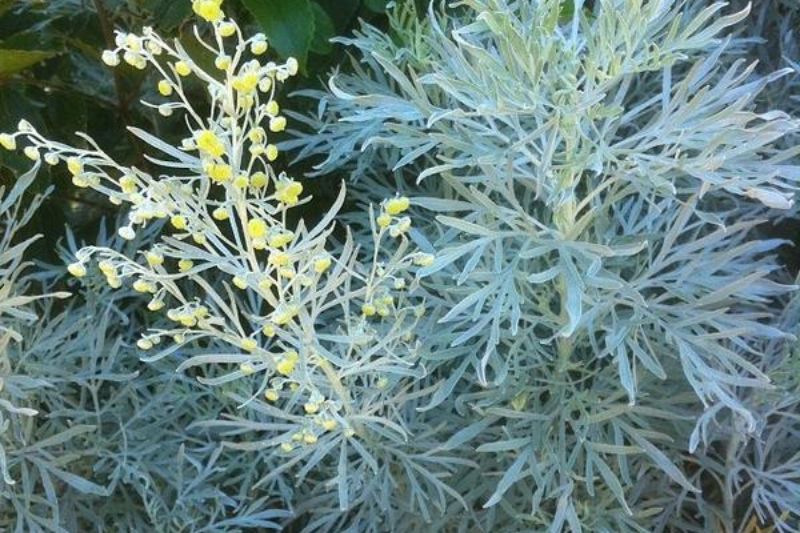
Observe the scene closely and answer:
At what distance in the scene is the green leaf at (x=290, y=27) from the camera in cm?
78

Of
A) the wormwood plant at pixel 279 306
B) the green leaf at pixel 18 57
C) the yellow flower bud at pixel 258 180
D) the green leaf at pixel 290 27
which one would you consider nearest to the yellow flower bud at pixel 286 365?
the wormwood plant at pixel 279 306

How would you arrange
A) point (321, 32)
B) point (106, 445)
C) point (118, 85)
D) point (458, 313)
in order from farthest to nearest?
1. point (118, 85)
2. point (321, 32)
3. point (106, 445)
4. point (458, 313)

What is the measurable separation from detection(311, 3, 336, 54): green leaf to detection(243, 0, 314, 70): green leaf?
0.27 feet

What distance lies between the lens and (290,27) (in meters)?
0.79

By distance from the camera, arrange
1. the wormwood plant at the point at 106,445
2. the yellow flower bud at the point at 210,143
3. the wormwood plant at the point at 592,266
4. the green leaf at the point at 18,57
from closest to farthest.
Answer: the yellow flower bud at the point at 210,143
the wormwood plant at the point at 592,266
the wormwood plant at the point at 106,445
the green leaf at the point at 18,57

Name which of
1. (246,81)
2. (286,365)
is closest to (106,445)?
(286,365)

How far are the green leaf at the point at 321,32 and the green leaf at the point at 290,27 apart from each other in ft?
0.27

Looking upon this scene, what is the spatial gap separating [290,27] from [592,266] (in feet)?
1.12

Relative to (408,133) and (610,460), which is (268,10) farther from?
(610,460)

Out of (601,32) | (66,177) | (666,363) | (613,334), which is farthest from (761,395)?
(66,177)

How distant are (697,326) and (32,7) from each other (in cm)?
76

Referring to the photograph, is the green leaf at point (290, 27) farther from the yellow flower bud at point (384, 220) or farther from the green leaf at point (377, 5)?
the yellow flower bud at point (384, 220)

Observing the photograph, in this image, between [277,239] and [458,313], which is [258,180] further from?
[458,313]

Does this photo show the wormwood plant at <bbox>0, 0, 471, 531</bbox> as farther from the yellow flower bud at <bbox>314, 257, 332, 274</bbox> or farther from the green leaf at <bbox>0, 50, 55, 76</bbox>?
the green leaf at <bbox>0, 50, 55, 76</bbox>
